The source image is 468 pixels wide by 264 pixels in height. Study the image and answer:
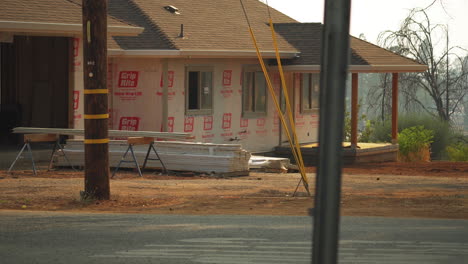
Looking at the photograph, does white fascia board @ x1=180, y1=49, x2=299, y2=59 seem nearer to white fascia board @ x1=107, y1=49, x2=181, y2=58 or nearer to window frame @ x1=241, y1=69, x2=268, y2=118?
white fascia board @ x1=107, y1=49, x2=181, y2=58

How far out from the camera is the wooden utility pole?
1270cm

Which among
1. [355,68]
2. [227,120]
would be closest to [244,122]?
[227,120]

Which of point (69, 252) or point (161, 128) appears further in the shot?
point (161, 128)

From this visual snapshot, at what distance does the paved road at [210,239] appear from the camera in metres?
8.43

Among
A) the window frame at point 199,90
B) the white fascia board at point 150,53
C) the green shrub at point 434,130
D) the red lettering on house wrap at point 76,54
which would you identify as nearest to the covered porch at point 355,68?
the window frame at point 199,90

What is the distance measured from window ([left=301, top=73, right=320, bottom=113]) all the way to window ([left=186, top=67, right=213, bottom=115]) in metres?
5.02

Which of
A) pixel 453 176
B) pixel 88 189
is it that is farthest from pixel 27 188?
pixel 453 176

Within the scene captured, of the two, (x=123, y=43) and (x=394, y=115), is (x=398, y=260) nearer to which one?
(x=123, y=43)

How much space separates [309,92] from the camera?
29.8 meters

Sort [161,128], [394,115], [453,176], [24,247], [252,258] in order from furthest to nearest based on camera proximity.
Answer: [394,115] < [161,128] < [453,176] < [24,247] < [252,258]

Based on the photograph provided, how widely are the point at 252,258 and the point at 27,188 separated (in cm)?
765

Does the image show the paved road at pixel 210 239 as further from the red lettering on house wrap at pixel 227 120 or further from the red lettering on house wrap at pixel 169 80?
the red lettering on house wrap at pixel 227 120

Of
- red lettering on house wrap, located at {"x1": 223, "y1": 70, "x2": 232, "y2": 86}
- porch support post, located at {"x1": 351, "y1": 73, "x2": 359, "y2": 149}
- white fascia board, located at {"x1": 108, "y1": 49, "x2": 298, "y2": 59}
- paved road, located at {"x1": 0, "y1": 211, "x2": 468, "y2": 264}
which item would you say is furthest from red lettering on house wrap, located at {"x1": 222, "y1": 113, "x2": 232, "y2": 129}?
paved road, located at {"x1": 0, "y1": 211, "x2": 468, "y2": 264}

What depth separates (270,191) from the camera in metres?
15.6
